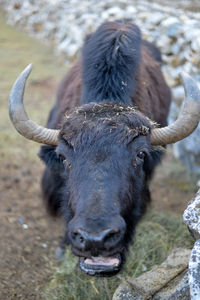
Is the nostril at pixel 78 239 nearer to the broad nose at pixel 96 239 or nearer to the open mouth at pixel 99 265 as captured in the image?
the broad nose at pixel 96 239

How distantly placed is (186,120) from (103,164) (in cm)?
92

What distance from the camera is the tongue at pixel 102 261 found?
2.65m

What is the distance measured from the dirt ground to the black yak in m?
1.01

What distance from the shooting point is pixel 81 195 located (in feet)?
8.57

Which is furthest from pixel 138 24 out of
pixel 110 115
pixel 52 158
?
pixel 110 115

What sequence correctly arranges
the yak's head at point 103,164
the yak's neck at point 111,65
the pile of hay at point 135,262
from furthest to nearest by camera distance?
the pile of hay at point 135,262, the yak's neck at point 111,65, the yak's head at point 103,164

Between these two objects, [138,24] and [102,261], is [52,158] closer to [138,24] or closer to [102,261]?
[102,261]

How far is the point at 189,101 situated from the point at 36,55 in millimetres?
9684

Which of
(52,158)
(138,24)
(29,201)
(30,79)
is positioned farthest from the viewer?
(30,79)

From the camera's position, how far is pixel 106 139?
275 cm

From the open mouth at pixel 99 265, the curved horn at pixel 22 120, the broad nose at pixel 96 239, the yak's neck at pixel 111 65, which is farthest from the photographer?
the yak's neck at pixel 111 65

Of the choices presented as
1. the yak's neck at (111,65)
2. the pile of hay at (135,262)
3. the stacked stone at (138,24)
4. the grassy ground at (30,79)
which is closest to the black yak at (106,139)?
the yak's neck at (111,65)

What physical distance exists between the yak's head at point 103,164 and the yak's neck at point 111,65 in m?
0.34

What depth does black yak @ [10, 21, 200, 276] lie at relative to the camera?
2473 millimetres
